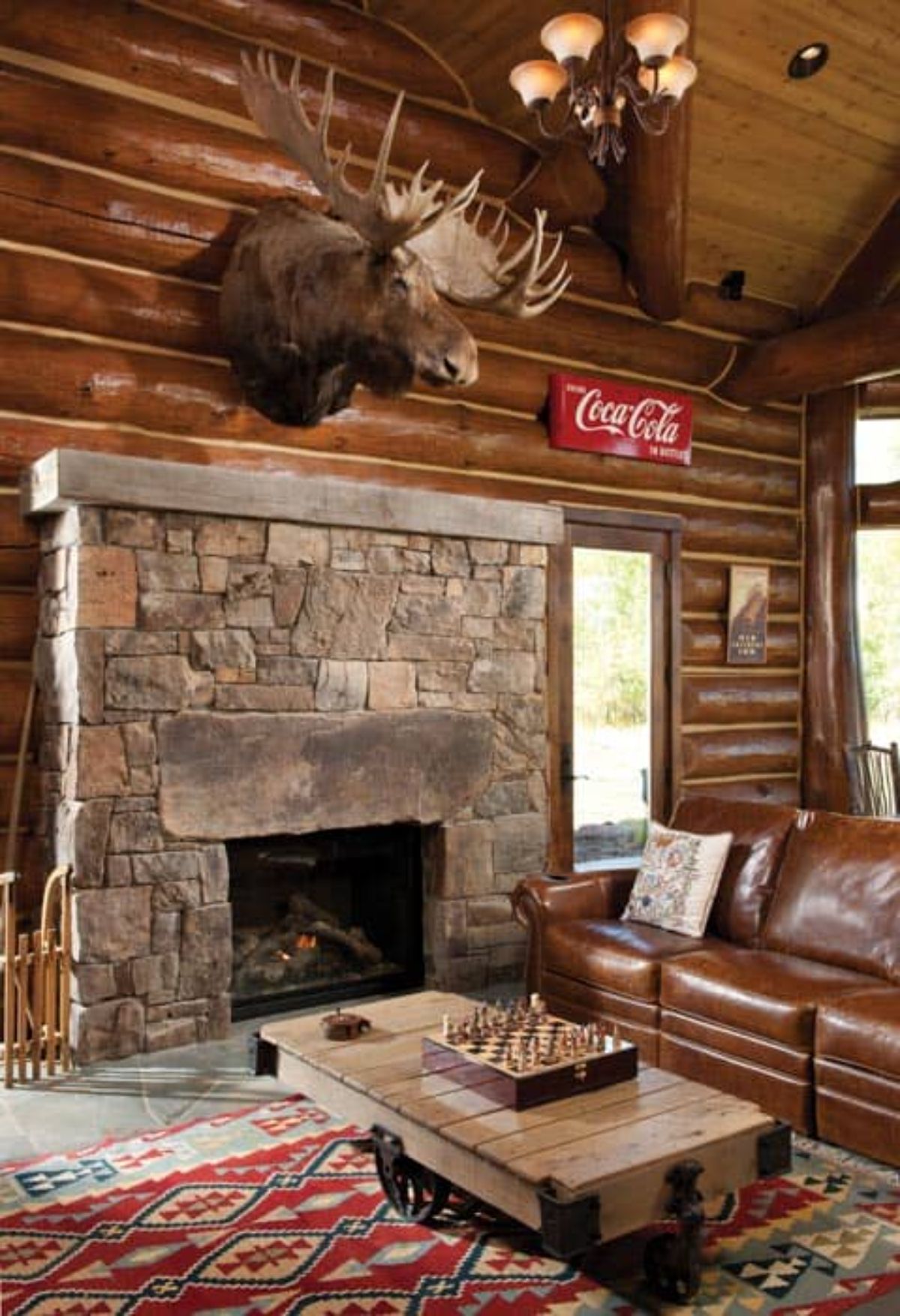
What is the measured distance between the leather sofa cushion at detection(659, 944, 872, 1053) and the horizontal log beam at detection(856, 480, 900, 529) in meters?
4.19

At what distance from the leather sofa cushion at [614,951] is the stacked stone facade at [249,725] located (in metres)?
0.89

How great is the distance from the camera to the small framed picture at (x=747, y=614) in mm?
7254

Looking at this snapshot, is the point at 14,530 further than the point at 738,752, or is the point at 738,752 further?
the point at 738,752

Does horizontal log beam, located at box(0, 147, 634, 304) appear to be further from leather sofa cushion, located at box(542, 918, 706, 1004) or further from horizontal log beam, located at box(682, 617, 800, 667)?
horizontal log beam, located at box(682, 617, 800, 667)

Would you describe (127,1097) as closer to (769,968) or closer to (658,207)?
(769,968)

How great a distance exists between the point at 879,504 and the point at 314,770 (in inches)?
180

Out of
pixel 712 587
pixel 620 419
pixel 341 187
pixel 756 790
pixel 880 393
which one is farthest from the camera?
A: pixel 880 393

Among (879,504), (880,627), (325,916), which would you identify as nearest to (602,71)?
(325,916)

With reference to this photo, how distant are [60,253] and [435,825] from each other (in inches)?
122

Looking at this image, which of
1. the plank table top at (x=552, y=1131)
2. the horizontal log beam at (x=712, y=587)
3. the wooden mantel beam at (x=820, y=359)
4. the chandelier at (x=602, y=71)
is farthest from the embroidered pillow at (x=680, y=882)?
the wooden mantel beam at (x=820, y=359)

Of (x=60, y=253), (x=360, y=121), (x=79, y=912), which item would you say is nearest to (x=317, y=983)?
(x=79, y=912)

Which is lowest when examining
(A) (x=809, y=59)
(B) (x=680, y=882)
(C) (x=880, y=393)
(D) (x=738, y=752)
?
(B) (x=680, y=882)

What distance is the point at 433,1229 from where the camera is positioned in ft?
10.1

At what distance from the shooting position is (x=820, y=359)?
270 inches
